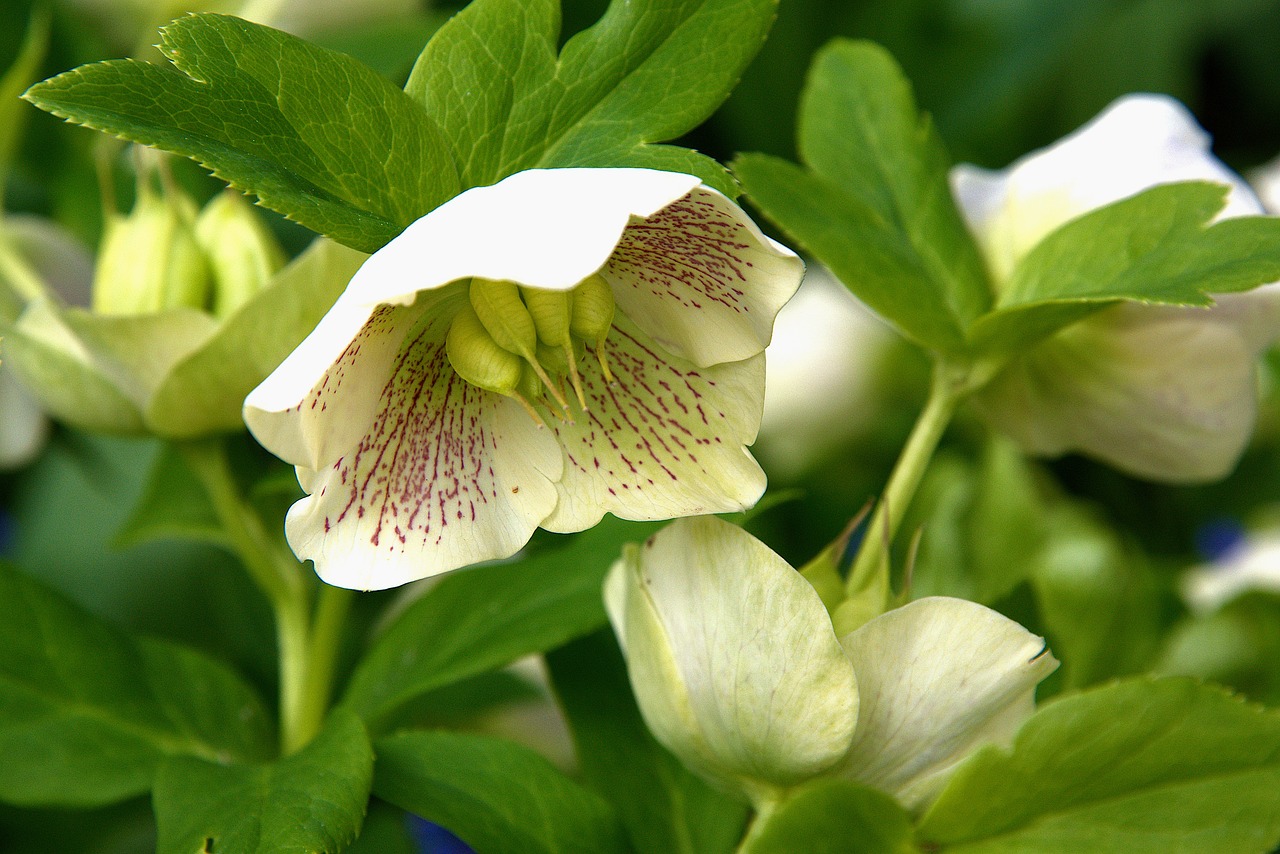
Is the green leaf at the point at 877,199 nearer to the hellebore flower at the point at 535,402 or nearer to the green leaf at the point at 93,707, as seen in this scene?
the hellebore flower at the point at 535,402

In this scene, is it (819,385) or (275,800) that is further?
(819,385)

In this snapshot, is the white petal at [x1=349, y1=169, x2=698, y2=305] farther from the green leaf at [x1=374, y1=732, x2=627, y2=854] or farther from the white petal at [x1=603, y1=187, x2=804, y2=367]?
the green leaf at [x1=374, y1=732, x2=627, y2=854]

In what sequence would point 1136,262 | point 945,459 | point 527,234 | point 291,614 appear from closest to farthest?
1. point 527,234
2. point 1136,262
3. point 291,614
4. point 945,459

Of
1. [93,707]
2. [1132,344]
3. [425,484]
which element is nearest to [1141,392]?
[1132,344]

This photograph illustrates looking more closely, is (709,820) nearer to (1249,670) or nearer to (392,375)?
(392,375)

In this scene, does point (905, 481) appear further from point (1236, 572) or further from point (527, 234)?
point (1236, 572)
